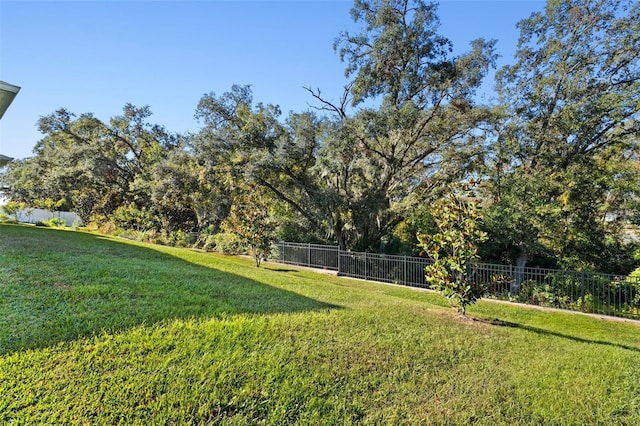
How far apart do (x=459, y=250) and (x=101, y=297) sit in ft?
18.7

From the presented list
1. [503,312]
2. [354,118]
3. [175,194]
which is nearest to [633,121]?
[503,312]

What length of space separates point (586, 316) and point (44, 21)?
13.0 meters

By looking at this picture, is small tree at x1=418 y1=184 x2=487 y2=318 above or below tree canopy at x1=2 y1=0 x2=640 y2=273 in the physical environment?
below

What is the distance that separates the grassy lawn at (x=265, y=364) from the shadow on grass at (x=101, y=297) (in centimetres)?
3

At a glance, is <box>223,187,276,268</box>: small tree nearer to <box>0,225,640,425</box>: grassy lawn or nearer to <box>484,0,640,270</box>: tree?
<box>0,225,640,425</box>: grassy lawn

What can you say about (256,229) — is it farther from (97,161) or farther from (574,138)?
(97,161)

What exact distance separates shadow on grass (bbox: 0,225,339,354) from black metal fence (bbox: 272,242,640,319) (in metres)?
4.21

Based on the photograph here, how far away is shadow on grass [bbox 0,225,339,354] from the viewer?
132 inches

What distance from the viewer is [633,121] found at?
1078 centimetres

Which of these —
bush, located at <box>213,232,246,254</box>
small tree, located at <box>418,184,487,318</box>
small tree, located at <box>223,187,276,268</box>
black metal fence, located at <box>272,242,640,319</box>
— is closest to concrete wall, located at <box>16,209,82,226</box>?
bush, located at <box>213,232,246,254</box>

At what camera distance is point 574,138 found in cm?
1120

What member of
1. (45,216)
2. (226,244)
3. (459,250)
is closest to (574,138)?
(459,250)

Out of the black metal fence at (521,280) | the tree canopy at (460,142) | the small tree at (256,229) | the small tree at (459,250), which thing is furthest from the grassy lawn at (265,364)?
the small tree at (256,229)

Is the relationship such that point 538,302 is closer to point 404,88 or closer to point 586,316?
point 586,316
